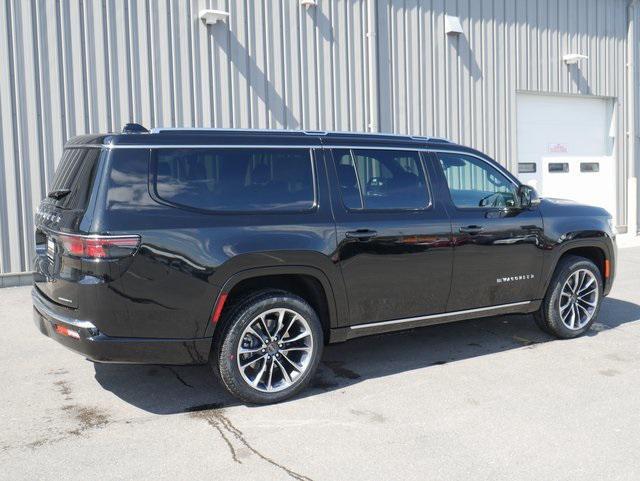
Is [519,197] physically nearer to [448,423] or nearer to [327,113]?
[448,423]

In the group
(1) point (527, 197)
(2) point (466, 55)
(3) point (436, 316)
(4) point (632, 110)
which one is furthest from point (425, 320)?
(4) point (632, 110)

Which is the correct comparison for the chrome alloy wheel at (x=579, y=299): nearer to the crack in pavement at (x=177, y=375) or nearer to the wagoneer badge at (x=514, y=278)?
the wagoneer badge at (x=514, y=278)

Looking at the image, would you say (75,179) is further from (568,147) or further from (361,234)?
(568,147)

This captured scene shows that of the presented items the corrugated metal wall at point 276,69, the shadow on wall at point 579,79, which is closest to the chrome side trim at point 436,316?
the corrugated metal wall at point 276,69

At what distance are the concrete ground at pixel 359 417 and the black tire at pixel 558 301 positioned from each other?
120mm

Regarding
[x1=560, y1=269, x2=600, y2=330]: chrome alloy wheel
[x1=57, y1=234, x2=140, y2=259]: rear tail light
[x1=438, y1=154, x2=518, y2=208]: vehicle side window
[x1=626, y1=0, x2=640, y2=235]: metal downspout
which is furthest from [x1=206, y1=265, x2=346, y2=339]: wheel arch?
[x1=626, y1=0, x2=640, y2=235]: metal downspout

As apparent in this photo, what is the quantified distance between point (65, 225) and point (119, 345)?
84 cm

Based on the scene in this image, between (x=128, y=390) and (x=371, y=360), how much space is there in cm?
199

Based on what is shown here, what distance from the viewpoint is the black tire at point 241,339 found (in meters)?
4.61

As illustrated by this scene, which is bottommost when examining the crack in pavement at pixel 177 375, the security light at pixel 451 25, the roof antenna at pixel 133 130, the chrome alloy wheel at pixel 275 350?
the crack in pavement at pixel 177 375

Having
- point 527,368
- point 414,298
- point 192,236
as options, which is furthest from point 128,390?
point 527,368

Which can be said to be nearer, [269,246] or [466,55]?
[269,246]

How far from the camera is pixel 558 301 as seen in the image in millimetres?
6320

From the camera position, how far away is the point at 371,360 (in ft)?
19.3
